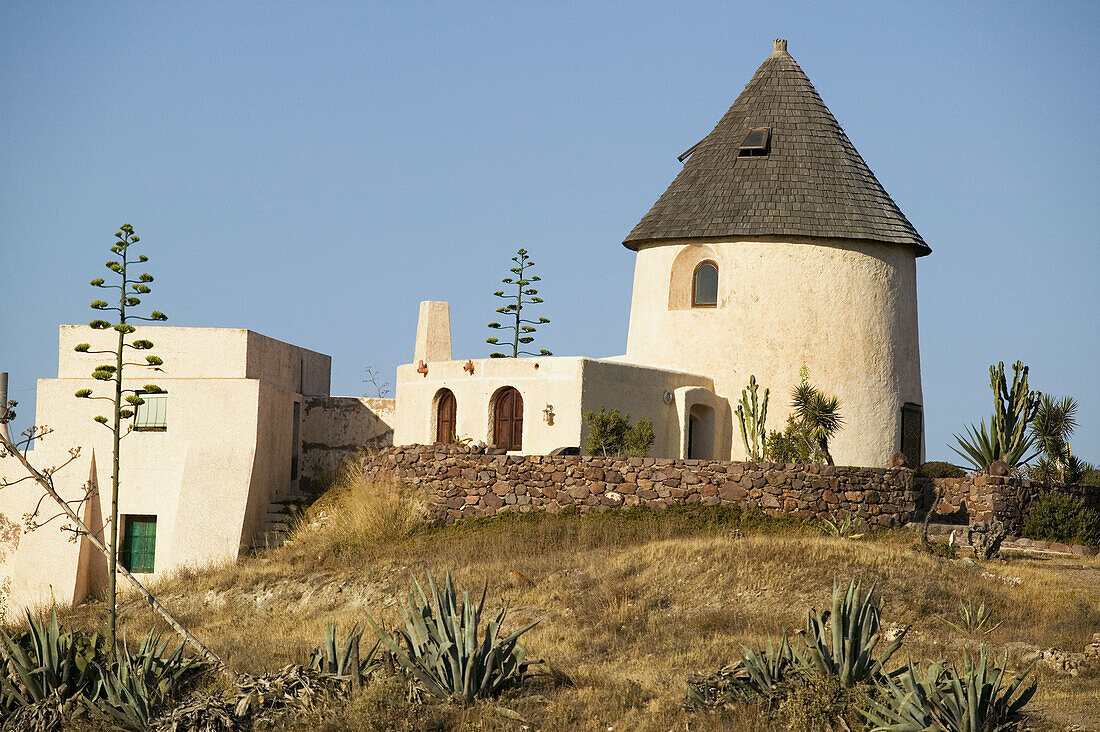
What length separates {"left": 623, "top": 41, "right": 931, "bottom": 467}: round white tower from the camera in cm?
2844

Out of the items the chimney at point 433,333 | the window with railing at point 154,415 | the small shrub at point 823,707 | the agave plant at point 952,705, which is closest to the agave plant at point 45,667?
the small shrub at point 823,707

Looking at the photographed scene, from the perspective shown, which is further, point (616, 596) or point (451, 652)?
point (616, 596)

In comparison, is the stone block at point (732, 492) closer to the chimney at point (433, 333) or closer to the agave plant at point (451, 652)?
the chimney at point (433, 333)

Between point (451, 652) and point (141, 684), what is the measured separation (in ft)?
9.81

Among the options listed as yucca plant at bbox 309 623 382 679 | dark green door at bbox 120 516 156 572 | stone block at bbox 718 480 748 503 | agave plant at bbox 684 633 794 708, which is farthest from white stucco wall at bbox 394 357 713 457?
agave plant at bbox 684 633 794 708

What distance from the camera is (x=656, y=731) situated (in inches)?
481

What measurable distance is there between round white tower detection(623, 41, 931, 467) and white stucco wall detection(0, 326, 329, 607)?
29.9ft

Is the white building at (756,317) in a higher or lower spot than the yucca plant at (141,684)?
higher

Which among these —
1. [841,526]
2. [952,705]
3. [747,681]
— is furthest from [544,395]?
[952,705]

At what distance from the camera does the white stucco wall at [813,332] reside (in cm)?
2841

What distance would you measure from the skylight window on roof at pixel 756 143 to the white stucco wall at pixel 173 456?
11.4 m

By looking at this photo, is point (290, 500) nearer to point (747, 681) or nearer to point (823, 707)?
point (747, 681)

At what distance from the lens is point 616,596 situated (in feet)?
58.8

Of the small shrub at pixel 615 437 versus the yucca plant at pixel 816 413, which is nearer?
the small shrub at pixel 615 437
